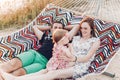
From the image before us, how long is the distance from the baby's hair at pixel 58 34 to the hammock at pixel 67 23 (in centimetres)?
22

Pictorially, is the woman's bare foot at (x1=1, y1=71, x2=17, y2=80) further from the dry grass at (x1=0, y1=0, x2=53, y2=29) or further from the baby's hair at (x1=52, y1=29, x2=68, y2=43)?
the dry grass at (x1=0, y1=0, x2=53, y2=29)

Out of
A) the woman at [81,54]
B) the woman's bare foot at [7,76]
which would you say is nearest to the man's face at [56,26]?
the woman at [81,54]

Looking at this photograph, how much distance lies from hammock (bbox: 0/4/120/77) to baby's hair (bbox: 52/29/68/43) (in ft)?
0.72

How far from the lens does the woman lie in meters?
3.38

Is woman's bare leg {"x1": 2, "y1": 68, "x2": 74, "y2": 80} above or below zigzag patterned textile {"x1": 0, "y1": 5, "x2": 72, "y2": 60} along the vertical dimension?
below

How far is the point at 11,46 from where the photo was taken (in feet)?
12.9

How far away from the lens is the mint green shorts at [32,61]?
138 inches

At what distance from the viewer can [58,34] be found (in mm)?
3678

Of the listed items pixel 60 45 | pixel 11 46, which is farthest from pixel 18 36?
pixel 60 45

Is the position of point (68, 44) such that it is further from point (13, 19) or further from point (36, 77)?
point (13, 19)

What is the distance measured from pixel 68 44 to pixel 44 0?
8.41ft

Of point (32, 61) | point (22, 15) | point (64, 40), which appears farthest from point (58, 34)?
point (22, 15)

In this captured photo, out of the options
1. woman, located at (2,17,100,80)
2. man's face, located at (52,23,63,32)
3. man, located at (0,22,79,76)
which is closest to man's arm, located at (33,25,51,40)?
man, located at (0,22,79,76)

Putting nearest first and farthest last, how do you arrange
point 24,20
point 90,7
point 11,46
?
point 11,46 → point 90,7 → point 24,20
